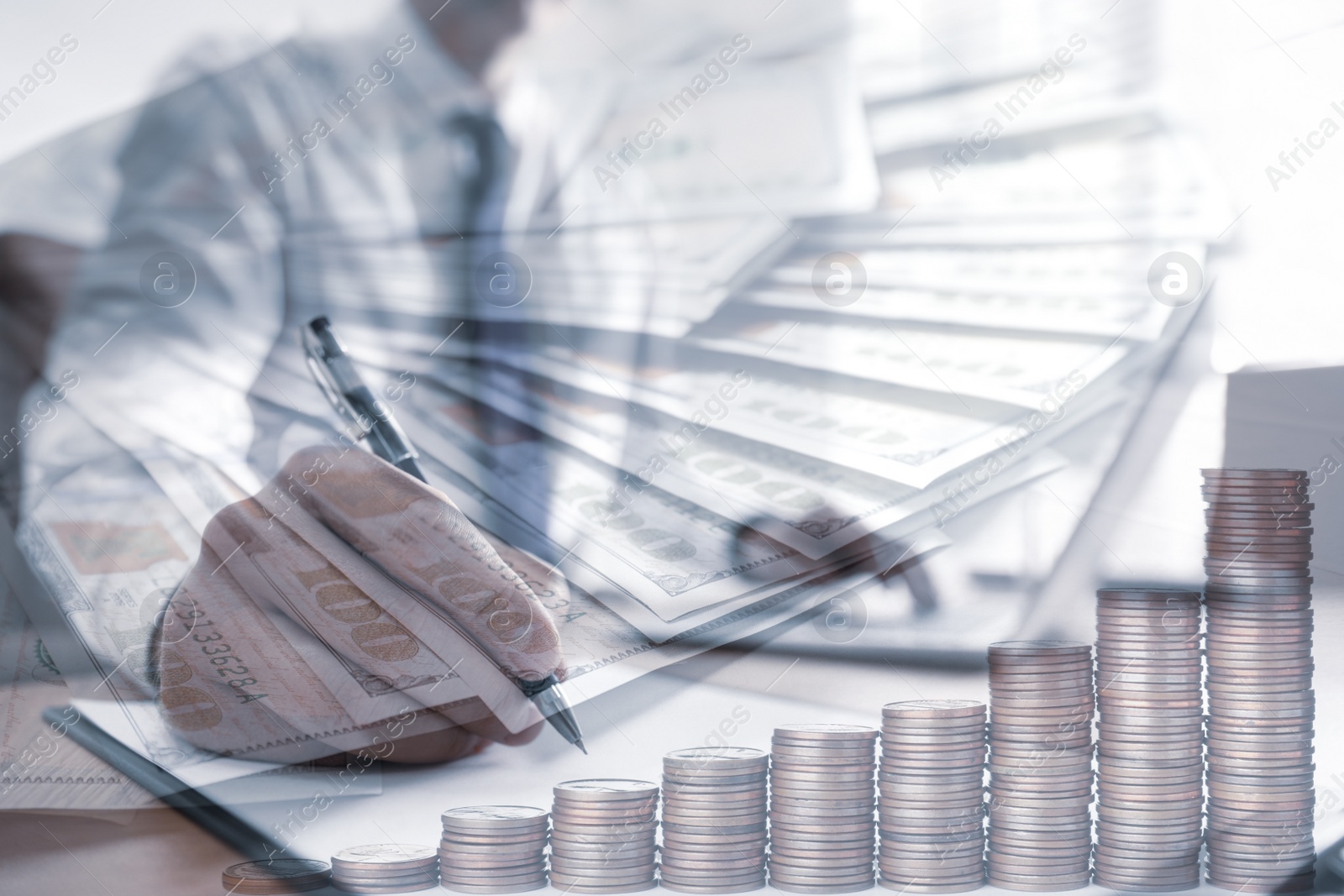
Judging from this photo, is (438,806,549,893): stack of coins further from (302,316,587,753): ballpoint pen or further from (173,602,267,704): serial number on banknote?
(173,602,267,704): serial number on banknote

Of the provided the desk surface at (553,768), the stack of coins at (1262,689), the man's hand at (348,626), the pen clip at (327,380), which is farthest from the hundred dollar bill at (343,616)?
the stack of coins at (1262,689)

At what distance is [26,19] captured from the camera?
1354mm

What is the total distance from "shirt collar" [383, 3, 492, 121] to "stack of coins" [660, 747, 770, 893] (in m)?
1.34

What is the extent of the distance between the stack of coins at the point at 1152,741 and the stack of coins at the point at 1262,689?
0.03m

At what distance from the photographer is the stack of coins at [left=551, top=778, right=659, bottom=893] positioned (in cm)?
92

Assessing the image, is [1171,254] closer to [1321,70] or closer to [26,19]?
[1321,70]

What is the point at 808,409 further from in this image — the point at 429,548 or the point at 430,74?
the point at 430,74

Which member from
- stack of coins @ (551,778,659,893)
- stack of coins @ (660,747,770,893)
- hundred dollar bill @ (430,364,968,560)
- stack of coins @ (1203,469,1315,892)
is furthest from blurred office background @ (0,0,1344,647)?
stack of coins @ (551,778,659,893)

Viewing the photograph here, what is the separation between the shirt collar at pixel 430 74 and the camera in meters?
1.61

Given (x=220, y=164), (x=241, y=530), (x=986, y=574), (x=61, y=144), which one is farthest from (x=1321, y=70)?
(x=61, y=144)

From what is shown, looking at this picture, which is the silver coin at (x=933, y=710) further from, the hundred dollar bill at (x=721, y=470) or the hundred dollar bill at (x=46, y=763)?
the hundred dollar bill at (x=46, y=763)

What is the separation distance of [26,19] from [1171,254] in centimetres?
196

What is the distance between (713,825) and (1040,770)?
392 mm

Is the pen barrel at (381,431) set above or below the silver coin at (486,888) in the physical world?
above
